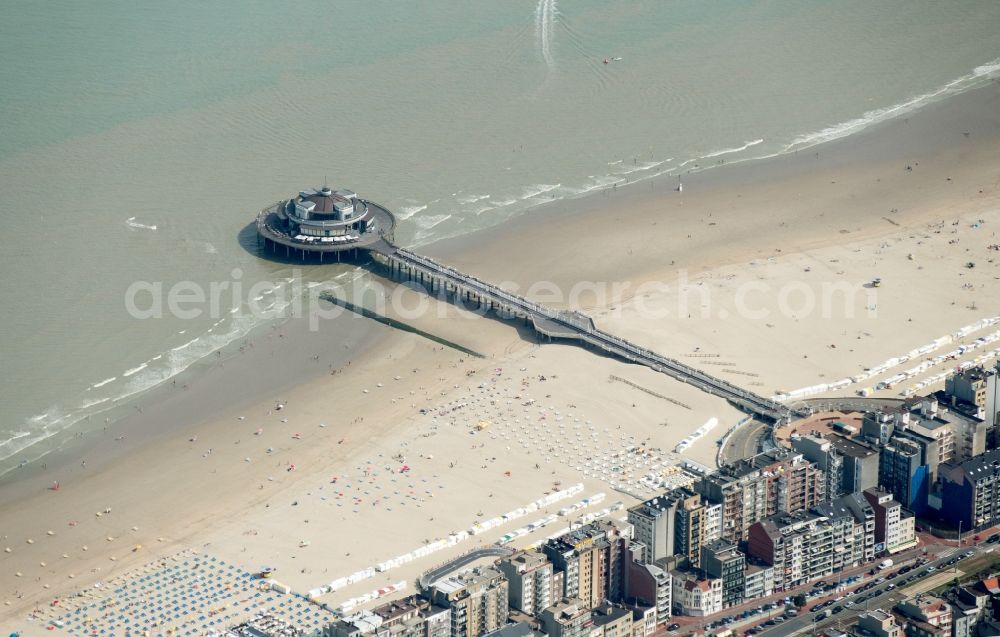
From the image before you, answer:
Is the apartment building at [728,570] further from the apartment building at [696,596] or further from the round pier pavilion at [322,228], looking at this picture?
the round pier pavilion at [322,228]

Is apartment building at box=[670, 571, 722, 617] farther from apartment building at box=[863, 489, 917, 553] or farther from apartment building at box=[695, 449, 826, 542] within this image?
apartment building at box=[863, 489, 917, 553]

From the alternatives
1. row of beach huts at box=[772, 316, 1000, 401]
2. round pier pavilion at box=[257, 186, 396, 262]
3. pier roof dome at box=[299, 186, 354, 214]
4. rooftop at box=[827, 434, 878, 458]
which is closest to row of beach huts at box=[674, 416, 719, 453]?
row of beach huts at box=[772, 316, 1000, 401]

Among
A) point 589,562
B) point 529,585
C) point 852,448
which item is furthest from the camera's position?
point 852,448

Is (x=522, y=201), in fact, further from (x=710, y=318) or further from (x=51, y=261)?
(x=51, y=261)

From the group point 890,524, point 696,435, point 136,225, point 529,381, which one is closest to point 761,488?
point 890,524

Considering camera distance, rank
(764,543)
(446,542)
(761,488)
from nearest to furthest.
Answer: (764,543)
(446,542)
(761,488)

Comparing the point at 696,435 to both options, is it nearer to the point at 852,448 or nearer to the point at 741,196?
the point at 852,448
